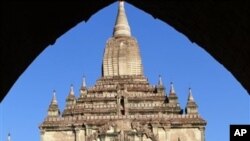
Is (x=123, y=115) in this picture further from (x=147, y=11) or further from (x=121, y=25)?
(x=147, y=11)

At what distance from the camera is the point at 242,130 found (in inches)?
205

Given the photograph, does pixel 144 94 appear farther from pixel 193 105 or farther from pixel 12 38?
pixel 12 38

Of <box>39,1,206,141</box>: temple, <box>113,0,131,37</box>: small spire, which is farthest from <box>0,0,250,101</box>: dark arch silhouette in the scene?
<box>113,0,131,37</box>: small spire

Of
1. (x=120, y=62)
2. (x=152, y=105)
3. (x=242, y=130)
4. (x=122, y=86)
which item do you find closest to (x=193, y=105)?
(x=152, y=105)

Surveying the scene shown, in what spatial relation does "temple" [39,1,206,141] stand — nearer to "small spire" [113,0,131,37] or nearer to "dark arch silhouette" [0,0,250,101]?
"small spire" [113,0,131,37]

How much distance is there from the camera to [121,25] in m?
52.8

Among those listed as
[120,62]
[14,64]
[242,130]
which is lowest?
[242,130]

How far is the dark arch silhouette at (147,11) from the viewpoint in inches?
185

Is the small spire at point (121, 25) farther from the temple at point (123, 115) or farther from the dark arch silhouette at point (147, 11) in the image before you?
the dark arch silhouette at point (147, 11)

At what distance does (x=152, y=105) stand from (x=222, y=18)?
37809 millimetres

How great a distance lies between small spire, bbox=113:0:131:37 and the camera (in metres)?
52.3

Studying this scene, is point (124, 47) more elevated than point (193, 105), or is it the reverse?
point (124, 47)

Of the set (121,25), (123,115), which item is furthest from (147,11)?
(121,25)

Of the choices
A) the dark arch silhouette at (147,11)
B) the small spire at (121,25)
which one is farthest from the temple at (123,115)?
the dark arch silhouette at (147,11)
